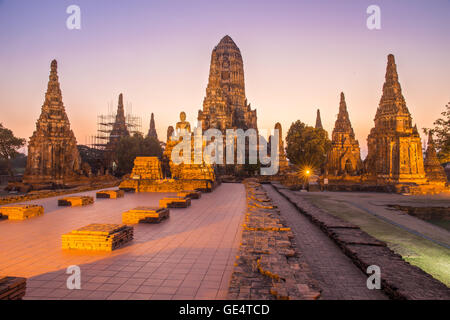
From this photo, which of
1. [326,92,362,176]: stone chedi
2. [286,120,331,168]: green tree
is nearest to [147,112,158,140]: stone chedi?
[286,120,331,168]: green tree

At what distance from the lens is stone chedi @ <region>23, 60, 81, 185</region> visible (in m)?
27.2

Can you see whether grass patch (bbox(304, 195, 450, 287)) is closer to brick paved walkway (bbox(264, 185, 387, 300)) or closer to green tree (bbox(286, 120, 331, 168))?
brick paved walkway (bbox(264, 185, 387, 300))

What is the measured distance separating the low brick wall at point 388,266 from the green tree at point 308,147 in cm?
3340

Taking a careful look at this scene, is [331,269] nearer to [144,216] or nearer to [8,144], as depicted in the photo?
[144,216]

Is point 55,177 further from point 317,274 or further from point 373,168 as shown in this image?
point 373,168

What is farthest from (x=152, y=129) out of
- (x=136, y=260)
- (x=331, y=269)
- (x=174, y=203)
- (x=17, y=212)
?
(x=331, y=269)

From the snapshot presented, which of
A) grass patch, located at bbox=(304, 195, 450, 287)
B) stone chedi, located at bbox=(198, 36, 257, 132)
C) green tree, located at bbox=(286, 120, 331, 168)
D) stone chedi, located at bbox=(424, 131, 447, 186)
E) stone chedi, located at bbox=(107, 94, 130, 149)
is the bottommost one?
grass patch, located at bbox=(304, 195, 450, 287)

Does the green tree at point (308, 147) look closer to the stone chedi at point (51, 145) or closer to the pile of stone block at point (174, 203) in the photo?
the stone chedi at point (51, 145)

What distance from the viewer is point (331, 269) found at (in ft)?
18.9

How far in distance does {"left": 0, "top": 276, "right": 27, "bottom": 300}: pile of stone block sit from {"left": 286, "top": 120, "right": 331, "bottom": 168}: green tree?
40.1 m

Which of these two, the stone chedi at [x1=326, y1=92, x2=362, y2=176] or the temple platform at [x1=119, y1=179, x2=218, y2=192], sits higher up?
the stone chedi at [x1=326, y1=92, x2=362, y2=176]

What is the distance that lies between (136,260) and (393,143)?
29.2 metres

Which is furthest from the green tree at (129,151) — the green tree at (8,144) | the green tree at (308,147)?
the green tree at (308,147)
